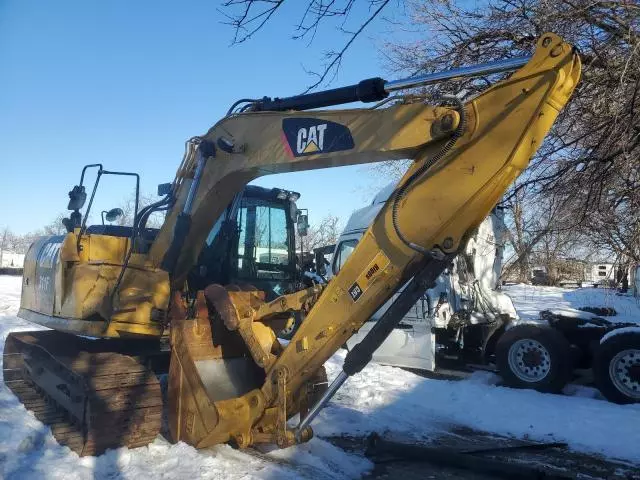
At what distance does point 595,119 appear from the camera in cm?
703

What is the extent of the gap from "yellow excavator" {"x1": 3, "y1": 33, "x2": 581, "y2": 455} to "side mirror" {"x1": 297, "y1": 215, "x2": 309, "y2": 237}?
157cm

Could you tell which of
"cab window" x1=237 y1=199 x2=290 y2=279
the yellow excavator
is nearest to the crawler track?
the yellow excavator

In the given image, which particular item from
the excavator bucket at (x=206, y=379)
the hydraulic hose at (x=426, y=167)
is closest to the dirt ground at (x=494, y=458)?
the excavator bucket at (x=206, y=379)

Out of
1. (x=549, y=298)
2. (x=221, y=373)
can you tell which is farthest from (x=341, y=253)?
(x=549, y=298)

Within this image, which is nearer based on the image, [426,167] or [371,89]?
[426,167]

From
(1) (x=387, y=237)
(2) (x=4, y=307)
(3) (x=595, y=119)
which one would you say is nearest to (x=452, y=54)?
(3) (x=595, y=119)

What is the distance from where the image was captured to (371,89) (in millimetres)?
4383

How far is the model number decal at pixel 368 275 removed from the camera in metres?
4.16

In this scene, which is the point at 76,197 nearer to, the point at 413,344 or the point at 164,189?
the point at 164,189

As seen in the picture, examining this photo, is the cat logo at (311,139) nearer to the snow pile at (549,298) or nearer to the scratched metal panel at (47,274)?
the scratched metal panel at (47,274)

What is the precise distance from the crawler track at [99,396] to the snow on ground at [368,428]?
0.12 meters

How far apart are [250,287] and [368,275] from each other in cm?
197

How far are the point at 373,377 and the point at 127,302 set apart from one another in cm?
492

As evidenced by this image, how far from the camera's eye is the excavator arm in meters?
3.71
